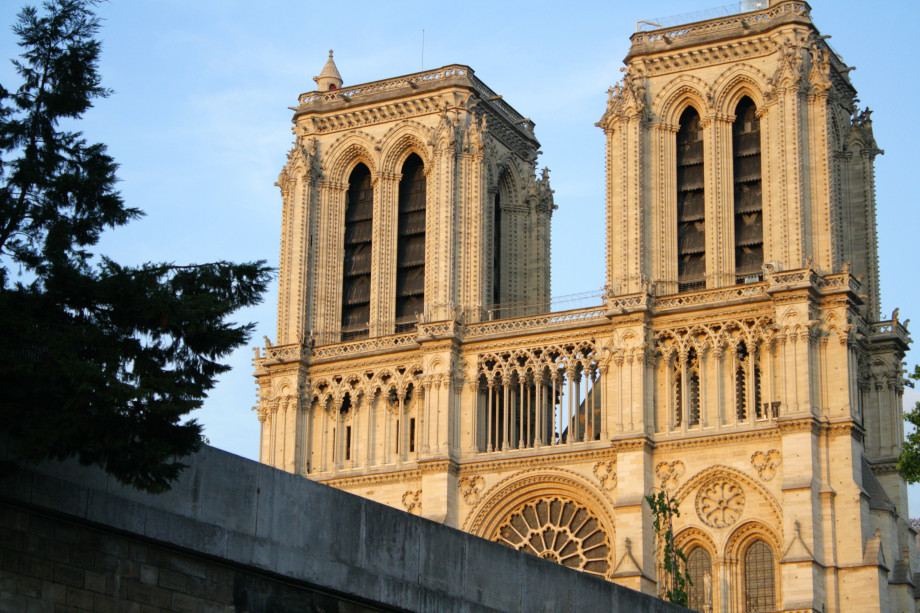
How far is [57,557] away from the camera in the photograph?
17375 millimetres

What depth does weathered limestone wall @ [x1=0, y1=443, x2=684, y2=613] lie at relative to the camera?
17.3 m

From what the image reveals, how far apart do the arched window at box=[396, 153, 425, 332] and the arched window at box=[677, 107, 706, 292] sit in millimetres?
9152

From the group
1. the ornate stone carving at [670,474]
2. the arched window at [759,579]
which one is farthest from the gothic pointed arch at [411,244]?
the arched window at [759,579]

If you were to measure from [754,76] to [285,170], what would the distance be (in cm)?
1717

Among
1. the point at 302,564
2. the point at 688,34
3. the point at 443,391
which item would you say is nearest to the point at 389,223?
the point at 443,391

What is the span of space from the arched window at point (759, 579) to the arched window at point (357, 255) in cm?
1597

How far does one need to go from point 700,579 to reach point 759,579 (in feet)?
5.83

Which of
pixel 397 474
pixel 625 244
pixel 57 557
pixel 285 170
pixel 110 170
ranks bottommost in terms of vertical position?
pixel 57 557

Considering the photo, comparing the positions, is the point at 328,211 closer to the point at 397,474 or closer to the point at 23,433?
the point at 397,474

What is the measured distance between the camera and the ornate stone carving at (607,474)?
173ft

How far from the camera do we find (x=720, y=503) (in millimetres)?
51000

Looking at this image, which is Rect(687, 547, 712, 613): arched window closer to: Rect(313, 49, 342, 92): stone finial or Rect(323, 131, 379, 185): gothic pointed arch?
Rect(323, 131, 379, 185): gothic pointed arch

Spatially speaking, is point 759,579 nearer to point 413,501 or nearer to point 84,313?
point 413,501

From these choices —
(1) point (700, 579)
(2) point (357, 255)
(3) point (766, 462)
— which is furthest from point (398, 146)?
(1) point (700, 579)
